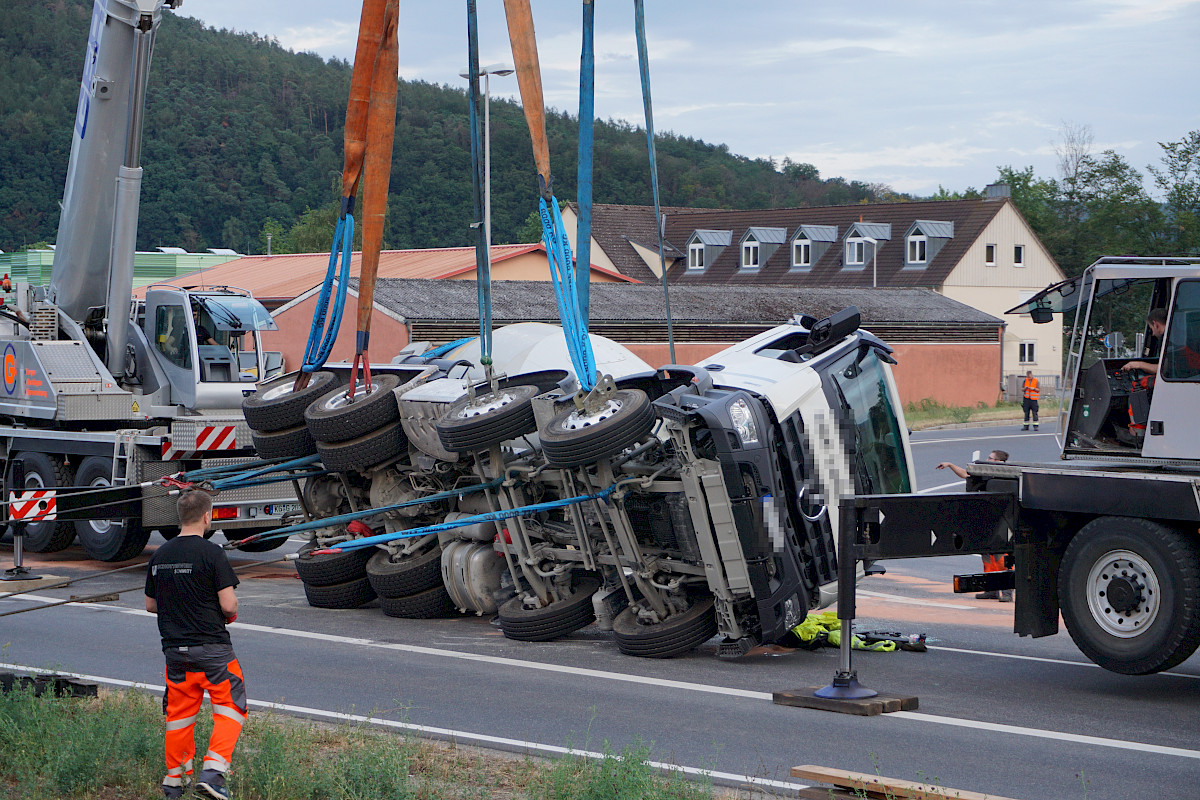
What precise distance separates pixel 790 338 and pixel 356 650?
456 cm

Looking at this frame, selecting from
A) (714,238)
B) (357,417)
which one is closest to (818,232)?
(714,238)

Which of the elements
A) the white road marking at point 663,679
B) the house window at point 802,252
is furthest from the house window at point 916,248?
the white road marking at point 663,679

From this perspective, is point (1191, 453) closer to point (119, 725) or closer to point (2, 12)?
point (119, 725)

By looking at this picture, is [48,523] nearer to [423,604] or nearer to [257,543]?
[257,543]

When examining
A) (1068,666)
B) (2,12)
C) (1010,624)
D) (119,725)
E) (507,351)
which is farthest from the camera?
(2,12)

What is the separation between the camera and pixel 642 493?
34.9ft

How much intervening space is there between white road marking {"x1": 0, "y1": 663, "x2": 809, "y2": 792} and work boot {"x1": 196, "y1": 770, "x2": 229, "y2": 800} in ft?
5.47

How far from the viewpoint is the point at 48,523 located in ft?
55.4

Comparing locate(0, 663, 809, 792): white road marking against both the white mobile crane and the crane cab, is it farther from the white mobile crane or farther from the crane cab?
the white mobile crane

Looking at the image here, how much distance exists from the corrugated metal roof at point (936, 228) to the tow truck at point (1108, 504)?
58.9 metres

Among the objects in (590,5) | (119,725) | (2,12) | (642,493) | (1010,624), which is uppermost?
(2,12)

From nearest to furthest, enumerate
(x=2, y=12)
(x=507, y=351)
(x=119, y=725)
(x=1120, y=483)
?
(x=119, y=725)
(x=1120, y=483)
(x=507, y=351)
(x=2, y=12)

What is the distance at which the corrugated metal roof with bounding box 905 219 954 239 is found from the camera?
Answer: 2650 inches

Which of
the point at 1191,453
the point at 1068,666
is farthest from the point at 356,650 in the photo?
the point at 1191,453
